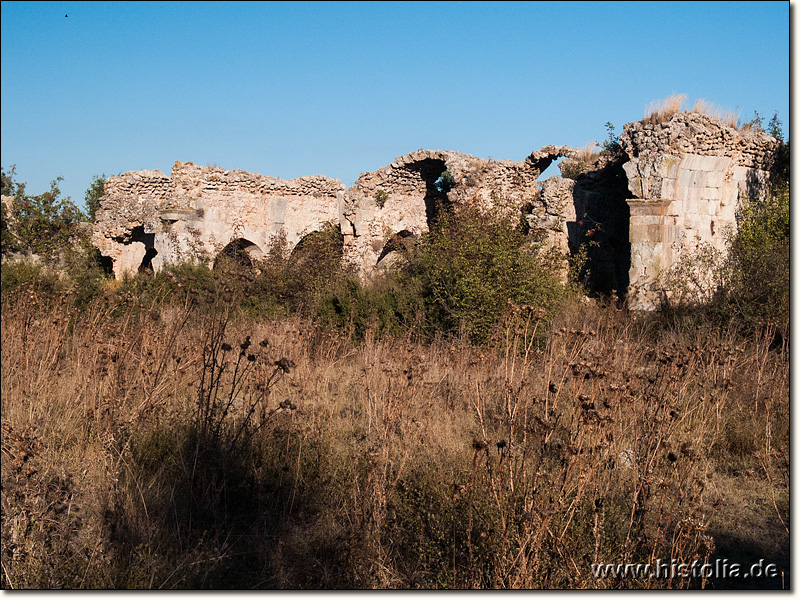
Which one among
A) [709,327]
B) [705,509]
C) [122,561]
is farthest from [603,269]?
[122,561]

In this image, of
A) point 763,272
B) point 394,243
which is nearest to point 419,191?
point 394,243

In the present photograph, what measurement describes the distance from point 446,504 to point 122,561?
154cm

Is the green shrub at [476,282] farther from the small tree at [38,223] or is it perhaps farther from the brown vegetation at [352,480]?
the small tree at [38,223]

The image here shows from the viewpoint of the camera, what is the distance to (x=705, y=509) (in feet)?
12.6

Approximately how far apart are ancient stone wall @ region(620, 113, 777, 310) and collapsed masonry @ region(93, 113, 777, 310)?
18 millimetres

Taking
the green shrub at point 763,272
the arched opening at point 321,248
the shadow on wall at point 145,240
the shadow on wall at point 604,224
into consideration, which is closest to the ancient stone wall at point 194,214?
the shadow on wall at point 145,240

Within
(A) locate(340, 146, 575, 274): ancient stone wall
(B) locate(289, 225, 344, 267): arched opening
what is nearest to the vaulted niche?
(A) locate(340, 146, 575, 274): ancient stone wall

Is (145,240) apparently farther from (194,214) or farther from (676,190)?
(676,190)

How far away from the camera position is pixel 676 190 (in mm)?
10625

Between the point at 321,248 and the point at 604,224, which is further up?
the point at 604,224

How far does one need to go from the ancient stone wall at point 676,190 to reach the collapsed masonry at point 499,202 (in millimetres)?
18

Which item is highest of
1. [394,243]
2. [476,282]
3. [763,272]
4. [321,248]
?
[394,243]

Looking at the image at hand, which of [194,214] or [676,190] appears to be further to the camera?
[194,214]

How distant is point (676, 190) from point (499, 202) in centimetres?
320
